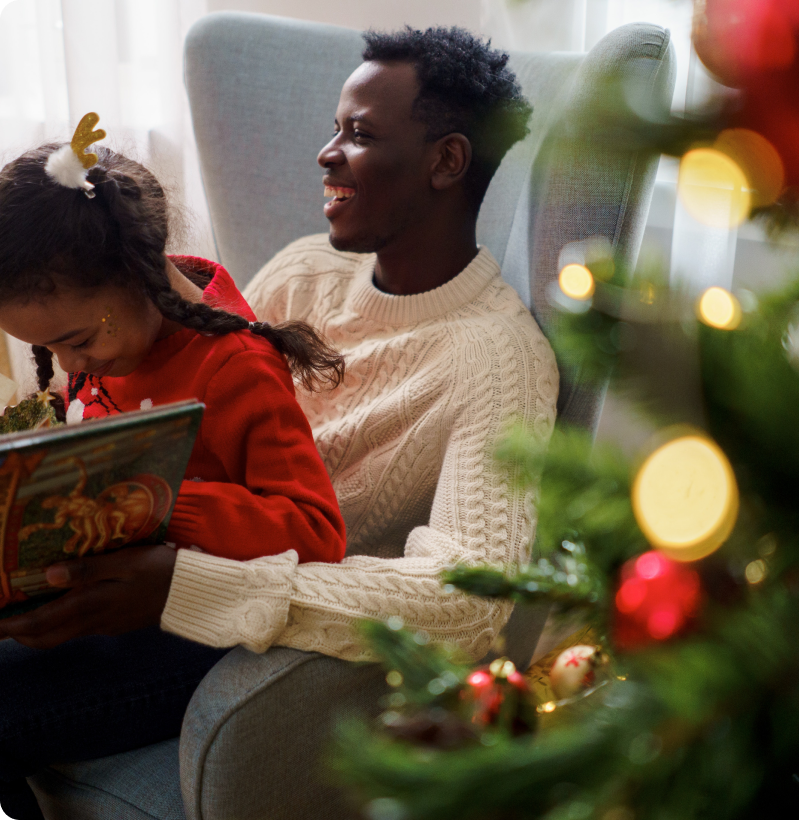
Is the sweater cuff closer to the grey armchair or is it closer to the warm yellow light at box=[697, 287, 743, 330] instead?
the grey armchair

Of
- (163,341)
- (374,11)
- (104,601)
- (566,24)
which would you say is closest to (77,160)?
(163,341)

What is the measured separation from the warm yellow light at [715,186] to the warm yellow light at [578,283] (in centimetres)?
5

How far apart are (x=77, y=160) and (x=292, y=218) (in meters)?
0.61

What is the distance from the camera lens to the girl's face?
29.8 inches

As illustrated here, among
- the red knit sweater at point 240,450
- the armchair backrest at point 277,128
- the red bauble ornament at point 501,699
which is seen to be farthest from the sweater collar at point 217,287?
the red bauble ornament at point 501,699

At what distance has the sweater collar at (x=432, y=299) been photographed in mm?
1053

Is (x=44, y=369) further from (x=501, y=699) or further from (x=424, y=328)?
(x=501, y=699)

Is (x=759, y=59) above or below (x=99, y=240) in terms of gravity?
above

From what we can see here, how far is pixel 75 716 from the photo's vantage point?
0.78 m

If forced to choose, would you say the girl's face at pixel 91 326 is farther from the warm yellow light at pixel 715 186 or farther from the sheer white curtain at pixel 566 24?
the sheer white curtain at pixel 566 24

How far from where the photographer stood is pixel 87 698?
787 mm

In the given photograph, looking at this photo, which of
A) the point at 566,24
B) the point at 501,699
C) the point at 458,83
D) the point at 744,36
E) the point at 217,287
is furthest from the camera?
the point at 566,24

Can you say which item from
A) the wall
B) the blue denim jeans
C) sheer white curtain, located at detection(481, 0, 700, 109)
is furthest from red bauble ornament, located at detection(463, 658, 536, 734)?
the wall

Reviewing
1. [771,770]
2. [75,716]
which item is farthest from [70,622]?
[771,770]
